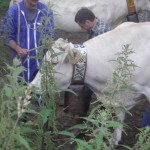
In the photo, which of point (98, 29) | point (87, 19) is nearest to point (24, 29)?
point (87, 19)

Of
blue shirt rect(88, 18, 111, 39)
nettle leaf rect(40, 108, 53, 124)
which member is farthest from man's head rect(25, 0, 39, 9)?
nettle leaf rect(40, 108, 53, 124)

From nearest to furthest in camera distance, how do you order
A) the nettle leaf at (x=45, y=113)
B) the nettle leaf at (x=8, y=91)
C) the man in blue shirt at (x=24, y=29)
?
the nettle leaf at (x=8, y=91), the nettle leaf at (x=45, y=113), the man in blue shirt at (x=24, y=29)

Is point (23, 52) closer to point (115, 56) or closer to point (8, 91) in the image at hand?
point (115, 56)

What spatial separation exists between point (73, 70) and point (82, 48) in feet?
0.76

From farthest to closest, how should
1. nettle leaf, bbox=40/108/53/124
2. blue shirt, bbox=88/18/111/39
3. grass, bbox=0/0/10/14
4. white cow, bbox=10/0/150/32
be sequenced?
grass, bbox=0/0/10/14
white cow, bbox=10/0/150/32
blue shirt, bbox=88/18/111/39
nettle leaf, bbox=40/108/53/124

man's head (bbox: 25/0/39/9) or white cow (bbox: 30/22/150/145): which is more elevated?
man's head (bbox: 25/0/39/9)

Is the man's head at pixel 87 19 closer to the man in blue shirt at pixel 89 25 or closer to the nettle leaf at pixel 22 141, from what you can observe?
the man in blue shirt at pixel 89 25

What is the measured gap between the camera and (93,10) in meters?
7.28

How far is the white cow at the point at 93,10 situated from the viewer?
24.0ft

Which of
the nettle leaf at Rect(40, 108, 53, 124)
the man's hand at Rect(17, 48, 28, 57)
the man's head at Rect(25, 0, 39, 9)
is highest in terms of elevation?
the man's head at Rect(25, 0, 39, 9)

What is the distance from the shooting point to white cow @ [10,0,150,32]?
731cm

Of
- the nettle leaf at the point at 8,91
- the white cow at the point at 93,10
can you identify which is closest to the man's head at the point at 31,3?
the white cow at the point at 93,10

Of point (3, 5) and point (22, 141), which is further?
point (3, 5)

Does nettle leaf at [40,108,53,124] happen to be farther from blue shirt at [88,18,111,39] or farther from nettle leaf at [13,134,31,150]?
blue shirt at [88,18,111,39]
